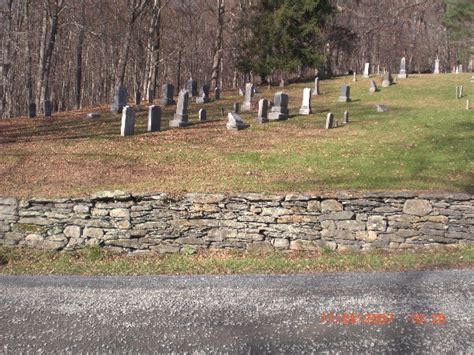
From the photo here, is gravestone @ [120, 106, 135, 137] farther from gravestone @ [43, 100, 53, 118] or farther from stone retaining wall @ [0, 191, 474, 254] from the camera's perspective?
gravestone @ [43, 100, 53, 118]

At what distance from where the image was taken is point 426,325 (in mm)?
5039

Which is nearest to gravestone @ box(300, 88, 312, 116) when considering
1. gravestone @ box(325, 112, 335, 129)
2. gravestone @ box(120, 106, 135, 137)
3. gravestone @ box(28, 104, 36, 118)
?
gravestone @ box(325, 112, 335, 129)

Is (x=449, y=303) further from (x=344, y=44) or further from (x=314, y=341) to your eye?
(x=344, y=44)

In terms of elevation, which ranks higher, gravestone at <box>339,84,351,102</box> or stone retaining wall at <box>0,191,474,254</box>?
gravestone at <box>339,84,351,102</box>

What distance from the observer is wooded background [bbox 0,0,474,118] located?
28.1 metres

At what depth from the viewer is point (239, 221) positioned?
33.3 feet

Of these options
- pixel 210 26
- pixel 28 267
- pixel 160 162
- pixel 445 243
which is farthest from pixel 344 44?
pixel 28 267

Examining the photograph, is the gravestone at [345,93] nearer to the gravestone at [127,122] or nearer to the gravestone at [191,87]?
the gravestone at [191,87]

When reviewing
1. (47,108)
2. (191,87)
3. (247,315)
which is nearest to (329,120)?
(191,87)

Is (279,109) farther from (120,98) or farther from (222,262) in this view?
(222,262)

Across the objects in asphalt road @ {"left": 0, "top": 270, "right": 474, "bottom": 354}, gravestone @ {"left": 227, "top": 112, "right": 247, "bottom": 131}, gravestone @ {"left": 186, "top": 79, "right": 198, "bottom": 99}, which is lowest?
asphalt road @ {"left": 0, "top": 270, "right": 474, "bottom": 354}

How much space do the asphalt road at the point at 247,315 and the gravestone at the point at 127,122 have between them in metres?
10.2

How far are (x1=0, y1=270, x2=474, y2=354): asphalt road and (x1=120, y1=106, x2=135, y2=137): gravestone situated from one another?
10.2 m

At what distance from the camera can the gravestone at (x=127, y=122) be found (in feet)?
55.3
